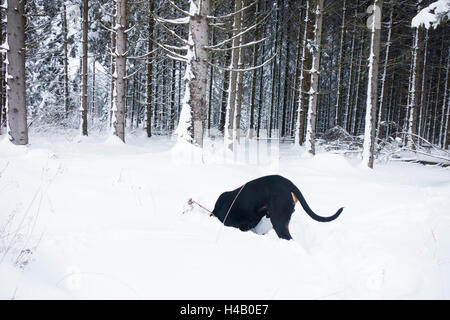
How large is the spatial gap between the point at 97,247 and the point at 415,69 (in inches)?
643

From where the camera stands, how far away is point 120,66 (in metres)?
9.21

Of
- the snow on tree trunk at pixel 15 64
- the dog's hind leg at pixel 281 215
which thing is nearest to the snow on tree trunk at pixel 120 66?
the snow on tree trunk at pixel 15 64

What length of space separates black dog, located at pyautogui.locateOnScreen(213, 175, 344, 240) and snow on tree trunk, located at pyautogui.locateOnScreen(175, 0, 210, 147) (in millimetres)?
2593

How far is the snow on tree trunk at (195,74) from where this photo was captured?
5.73 metres

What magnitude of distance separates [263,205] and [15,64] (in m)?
7.48

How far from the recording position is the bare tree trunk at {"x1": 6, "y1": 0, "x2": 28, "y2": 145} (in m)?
6.55

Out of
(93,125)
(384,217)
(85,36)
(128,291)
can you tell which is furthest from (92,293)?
(93,125)

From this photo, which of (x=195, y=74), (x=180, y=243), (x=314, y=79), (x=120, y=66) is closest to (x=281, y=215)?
(x=180, y=243)

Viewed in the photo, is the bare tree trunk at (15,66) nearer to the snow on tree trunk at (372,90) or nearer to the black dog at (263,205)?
the black dog at (263,205)

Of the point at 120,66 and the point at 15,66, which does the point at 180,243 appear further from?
the point at 120,66

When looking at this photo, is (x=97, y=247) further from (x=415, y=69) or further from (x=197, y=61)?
(x=415, y=69)

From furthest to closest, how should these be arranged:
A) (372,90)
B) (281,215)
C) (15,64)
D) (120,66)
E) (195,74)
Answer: (120,66) < (372,90) < (15,64) < (195,74) < (281,215)

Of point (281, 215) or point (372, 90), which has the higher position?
point (372, 90)

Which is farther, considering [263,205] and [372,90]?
[372,90]
